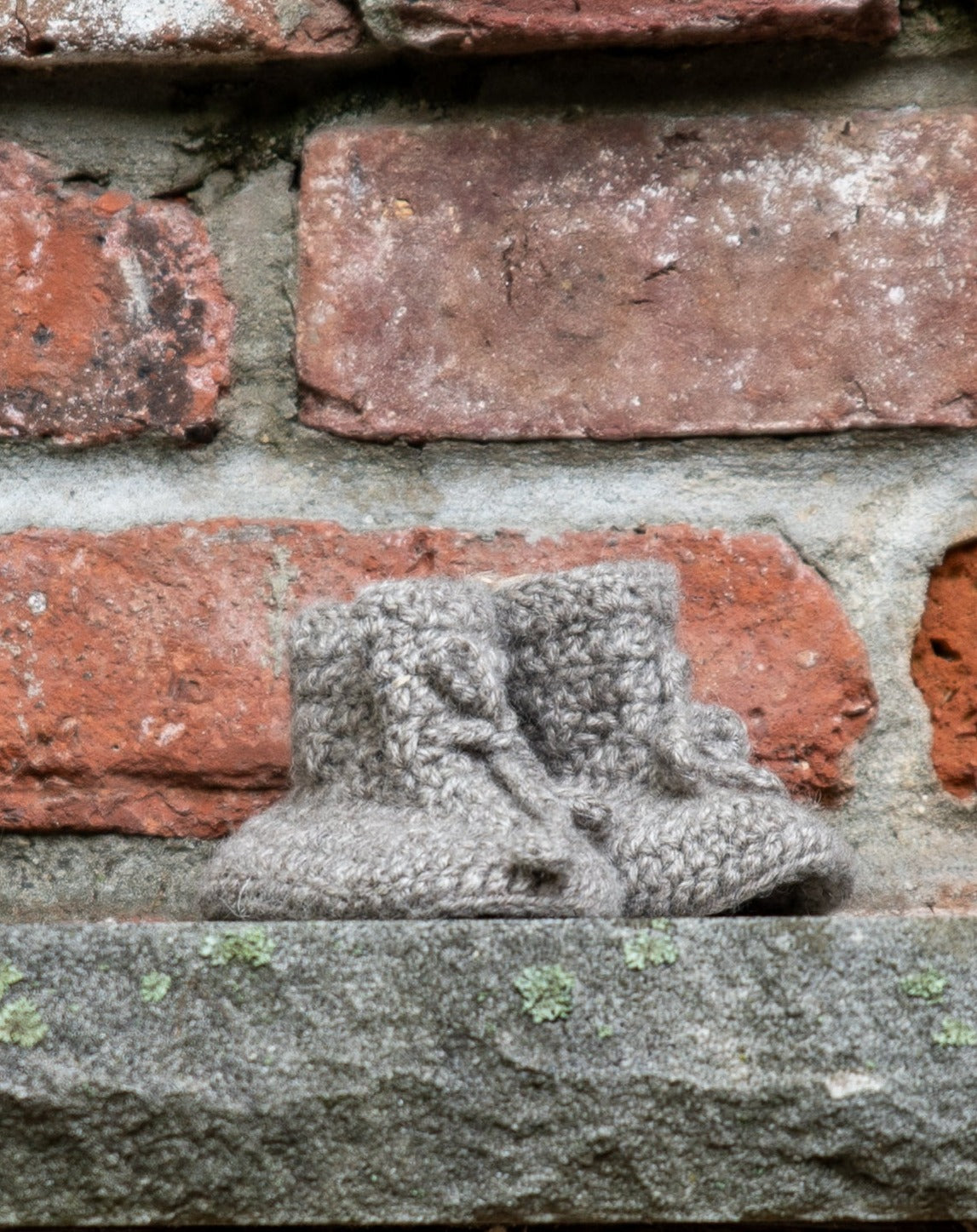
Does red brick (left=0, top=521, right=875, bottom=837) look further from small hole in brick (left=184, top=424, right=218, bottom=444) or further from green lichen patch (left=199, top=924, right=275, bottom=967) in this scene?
green lichen patch (left=199, top=924, right=275, bottom=967)

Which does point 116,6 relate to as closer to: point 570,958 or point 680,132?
point 680,132

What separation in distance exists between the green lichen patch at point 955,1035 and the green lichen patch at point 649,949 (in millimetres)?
79

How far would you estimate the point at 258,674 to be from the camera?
775 mm

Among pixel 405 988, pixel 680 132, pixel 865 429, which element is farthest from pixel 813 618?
pixel 405 988

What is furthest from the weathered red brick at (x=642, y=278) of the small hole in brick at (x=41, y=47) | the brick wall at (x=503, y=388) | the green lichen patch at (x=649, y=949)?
the green lichen patch at (x=649, y=949)

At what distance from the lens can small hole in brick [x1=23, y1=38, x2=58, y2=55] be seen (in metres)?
0.79

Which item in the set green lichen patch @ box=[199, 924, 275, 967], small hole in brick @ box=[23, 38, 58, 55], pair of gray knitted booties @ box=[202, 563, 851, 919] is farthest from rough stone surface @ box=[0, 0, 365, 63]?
green lichen patch @ box=[199, 924, 275, 967]

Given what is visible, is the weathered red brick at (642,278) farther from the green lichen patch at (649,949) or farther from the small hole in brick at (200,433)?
the green lichen patch at (649,949)

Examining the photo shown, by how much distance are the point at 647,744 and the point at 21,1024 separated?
237mm

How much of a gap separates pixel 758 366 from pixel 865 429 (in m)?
0.05

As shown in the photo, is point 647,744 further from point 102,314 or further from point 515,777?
point 102,314

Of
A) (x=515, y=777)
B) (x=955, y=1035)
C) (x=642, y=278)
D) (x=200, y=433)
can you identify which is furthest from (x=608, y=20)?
(x=955, y=1035)

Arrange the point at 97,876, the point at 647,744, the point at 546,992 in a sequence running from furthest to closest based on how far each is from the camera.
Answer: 1. the point at 97,876
2. the point at 647,744
3. the point at 546,992

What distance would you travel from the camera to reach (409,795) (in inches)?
23.1
